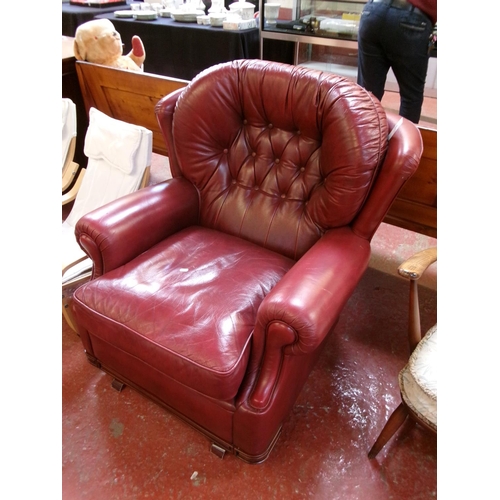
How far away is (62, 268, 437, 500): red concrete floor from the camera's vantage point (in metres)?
1.25

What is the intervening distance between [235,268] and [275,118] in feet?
1.88

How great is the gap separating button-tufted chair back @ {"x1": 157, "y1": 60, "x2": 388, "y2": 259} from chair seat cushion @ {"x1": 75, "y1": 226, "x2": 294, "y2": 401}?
16 centimetres

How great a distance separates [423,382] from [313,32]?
9.63 feet

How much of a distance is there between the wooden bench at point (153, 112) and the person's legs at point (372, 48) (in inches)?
Result: 25.0

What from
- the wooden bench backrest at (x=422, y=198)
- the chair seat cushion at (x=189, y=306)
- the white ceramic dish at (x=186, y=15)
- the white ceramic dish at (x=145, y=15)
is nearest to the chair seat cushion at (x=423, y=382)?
the chair seat cushion at (x=189, y=306)

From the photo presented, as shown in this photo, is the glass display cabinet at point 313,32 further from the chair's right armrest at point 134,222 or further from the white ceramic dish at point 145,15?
the chair's right armrest at point 134,222

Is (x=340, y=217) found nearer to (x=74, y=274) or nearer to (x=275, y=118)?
(x=275, y=118)

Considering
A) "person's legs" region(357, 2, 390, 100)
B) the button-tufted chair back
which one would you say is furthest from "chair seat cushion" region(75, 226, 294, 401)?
"person's legs" region(357, 2, 390, 100)

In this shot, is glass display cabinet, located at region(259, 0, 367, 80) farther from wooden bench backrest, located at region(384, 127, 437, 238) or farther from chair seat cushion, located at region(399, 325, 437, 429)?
chair seat cushion, located at region(399, 325, 437, 429)

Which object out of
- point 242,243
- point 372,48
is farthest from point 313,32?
point 242,243

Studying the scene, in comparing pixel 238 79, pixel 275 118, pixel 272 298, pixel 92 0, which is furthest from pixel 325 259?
pixel 92 0

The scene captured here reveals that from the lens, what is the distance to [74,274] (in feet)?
5.30

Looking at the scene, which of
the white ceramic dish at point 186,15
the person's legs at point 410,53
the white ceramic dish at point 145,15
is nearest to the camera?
the person's legs at point 410,53

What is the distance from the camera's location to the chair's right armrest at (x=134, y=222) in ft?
4.54
